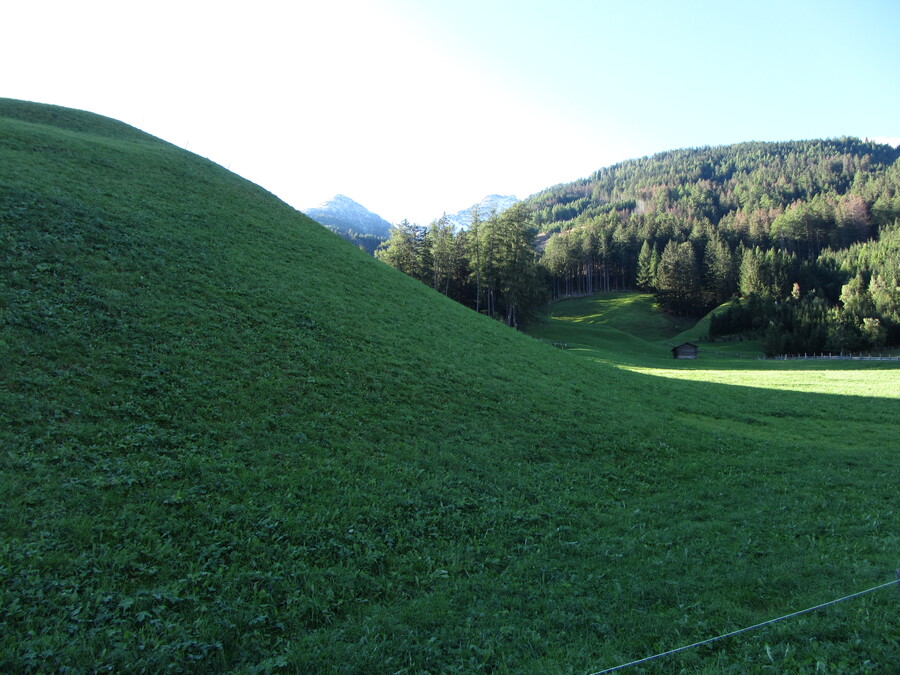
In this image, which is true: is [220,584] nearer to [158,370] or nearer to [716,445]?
[158,370]

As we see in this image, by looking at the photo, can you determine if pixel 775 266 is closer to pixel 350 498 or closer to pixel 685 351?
pixel 685 351

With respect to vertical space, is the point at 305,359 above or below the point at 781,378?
above

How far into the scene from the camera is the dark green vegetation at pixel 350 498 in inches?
227

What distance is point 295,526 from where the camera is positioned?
794cm

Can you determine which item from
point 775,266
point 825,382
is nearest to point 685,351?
point 825,382

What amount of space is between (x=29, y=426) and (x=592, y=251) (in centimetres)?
14070

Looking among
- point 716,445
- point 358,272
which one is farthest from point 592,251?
point 716,445

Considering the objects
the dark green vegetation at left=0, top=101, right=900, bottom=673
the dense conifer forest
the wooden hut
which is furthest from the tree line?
the dark green vegetation at left=0, top=101, right=900, bottom=673

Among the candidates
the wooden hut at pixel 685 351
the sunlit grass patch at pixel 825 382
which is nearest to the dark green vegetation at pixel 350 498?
the sunlit grass patch at pixel 825 382

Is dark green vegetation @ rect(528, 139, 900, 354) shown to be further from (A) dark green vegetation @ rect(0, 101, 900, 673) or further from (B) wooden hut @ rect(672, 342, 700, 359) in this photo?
(A) dark green vegetation @ rect(0, 101, 900, 673)

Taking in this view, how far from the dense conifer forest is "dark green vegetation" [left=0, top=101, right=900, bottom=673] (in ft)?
168

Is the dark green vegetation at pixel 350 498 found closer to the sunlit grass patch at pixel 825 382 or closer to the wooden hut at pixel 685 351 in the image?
the sunlit grass patch at pixel 825 382

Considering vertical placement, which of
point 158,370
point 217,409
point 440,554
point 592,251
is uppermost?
point 592,251

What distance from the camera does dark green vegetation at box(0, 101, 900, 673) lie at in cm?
577
